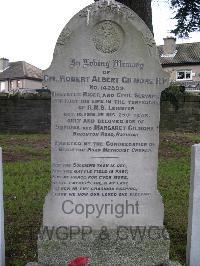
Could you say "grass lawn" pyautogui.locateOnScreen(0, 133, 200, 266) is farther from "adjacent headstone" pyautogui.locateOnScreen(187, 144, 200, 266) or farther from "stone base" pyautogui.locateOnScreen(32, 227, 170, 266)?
"stone base" pyautogui.locateOnScreen(32, 227, 170, 266)

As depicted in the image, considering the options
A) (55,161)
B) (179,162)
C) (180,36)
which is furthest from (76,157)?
(180,36)

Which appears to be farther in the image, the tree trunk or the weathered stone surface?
the tree trunk

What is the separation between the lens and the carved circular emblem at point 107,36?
3893mm

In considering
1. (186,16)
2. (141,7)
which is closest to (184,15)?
(186,16)

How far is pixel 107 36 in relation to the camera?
12.8 ft

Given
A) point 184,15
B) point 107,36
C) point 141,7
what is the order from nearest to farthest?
1. point 107,36
2. point 141,7
3. point 184,15

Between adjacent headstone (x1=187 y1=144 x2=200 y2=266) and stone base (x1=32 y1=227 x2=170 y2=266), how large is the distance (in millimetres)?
342

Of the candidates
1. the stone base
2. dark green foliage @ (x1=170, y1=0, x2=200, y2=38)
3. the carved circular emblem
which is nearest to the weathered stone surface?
the carved circular emblem

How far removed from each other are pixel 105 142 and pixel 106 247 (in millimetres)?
1024

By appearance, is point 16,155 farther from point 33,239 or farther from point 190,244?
point 190,244

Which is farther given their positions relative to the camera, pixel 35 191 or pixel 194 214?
pixel 35 191

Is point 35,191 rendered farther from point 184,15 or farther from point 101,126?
point 184,15

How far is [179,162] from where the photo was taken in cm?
1009

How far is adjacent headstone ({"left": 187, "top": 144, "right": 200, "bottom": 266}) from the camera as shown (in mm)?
4043
